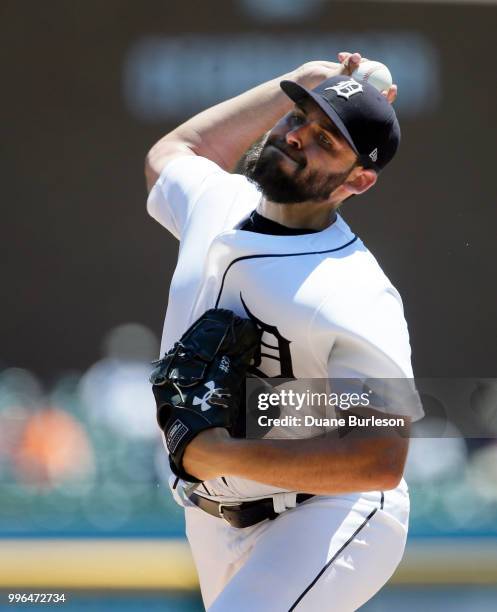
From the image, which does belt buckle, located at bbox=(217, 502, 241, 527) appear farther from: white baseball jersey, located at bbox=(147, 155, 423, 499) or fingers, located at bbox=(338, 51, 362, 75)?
fingers, located at bbox=(338, 51, 362, 75)

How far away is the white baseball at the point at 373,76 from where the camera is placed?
1.74 meters

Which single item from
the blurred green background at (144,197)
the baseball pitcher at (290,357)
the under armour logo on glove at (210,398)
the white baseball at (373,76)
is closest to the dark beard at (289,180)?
the baseball pitcher at (290,357)

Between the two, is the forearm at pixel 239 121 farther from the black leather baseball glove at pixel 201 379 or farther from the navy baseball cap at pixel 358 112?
the black leather baseball glove at pixel 201 379

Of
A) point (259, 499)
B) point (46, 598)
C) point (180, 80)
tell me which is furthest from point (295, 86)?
point (180, 80)

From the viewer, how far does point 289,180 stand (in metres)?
1.61

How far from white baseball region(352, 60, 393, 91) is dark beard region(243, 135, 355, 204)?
0.20m

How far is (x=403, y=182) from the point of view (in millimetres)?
3730

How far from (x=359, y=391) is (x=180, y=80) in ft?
7.84

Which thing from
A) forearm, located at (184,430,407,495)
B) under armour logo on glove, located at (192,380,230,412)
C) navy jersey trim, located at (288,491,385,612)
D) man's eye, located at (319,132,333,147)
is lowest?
navy jersey trim, located at (288,491,385,612)

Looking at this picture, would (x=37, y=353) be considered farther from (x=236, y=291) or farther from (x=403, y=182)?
(x=236, y=291)

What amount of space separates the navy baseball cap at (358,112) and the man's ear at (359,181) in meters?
0.01

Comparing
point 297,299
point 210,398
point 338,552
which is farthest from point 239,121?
point 338,552

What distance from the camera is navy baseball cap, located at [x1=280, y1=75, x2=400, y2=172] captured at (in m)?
1.58

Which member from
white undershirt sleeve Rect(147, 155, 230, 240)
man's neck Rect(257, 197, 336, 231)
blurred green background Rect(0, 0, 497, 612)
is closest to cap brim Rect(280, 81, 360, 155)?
man's neck Rect(257, 197, 336, 231)
